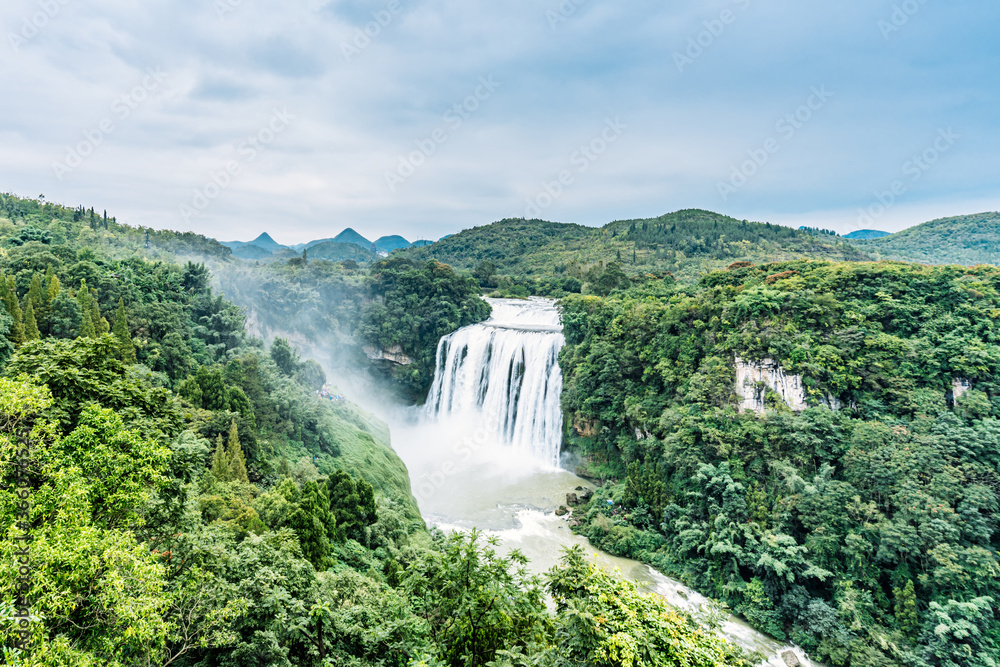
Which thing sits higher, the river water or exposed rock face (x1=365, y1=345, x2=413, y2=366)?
exposed rock face (x1=365, y1=345, x2=413, y2=366)

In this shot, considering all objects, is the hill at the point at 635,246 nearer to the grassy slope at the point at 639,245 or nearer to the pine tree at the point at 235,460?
the grassy slope at the point at 639,245

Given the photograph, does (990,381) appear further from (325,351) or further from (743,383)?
(325,351)

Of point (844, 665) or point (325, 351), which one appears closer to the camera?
point (844, 665)

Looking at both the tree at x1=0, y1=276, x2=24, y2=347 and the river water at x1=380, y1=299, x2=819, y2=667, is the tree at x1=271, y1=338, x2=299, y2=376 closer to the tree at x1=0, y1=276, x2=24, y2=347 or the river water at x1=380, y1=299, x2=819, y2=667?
the river water at x1=380, y1=299, x2=819, y2=667

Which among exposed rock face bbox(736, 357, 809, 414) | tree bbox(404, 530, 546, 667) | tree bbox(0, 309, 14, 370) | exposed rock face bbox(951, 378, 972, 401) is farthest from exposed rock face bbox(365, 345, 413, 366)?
tree bbox(404, 530, 546, 667)

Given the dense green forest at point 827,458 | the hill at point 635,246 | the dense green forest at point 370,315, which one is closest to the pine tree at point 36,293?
the dense green forest at point 370,315

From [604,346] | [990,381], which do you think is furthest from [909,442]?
[604,346]
